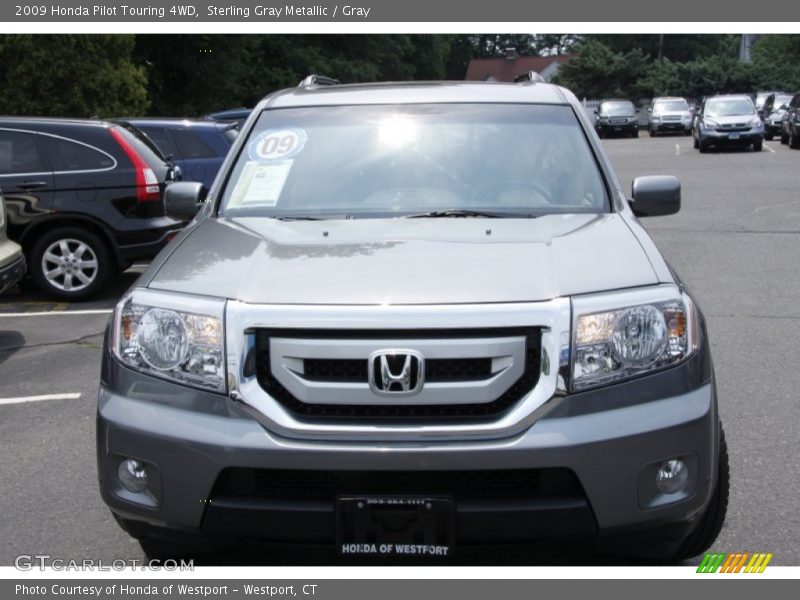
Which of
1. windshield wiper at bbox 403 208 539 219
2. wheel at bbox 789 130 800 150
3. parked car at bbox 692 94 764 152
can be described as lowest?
wheel at bbox 789 130 800 150

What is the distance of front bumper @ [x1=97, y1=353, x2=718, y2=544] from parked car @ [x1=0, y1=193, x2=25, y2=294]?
527 cm

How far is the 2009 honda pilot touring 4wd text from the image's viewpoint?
10.8 feet

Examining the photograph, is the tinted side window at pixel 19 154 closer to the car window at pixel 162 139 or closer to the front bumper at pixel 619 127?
the car window at pixel 162 139

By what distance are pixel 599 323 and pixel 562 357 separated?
0.18 meters

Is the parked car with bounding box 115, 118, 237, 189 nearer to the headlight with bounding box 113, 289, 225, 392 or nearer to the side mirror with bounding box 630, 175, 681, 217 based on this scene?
the side mirror with bounding box 630, 175, 681, 217

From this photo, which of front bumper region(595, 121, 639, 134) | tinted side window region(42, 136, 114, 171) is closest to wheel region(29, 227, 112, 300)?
tinted side window region(42, 136, 114, 171)

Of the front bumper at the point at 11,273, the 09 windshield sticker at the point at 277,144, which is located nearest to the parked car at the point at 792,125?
the front bumper at the point at 11,273

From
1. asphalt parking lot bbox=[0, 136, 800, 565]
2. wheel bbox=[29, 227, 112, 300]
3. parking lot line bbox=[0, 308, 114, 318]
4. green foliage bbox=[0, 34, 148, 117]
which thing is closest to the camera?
asphalt parking lot bbox=[0, 136, 800, 565]

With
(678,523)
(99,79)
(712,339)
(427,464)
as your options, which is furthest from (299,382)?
(99,79)

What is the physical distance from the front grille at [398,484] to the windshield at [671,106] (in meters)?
45.7

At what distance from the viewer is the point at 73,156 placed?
10211mm

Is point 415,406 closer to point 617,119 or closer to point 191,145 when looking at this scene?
point 191,145

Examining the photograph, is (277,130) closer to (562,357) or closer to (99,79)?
(562,357)

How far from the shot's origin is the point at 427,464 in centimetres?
326
